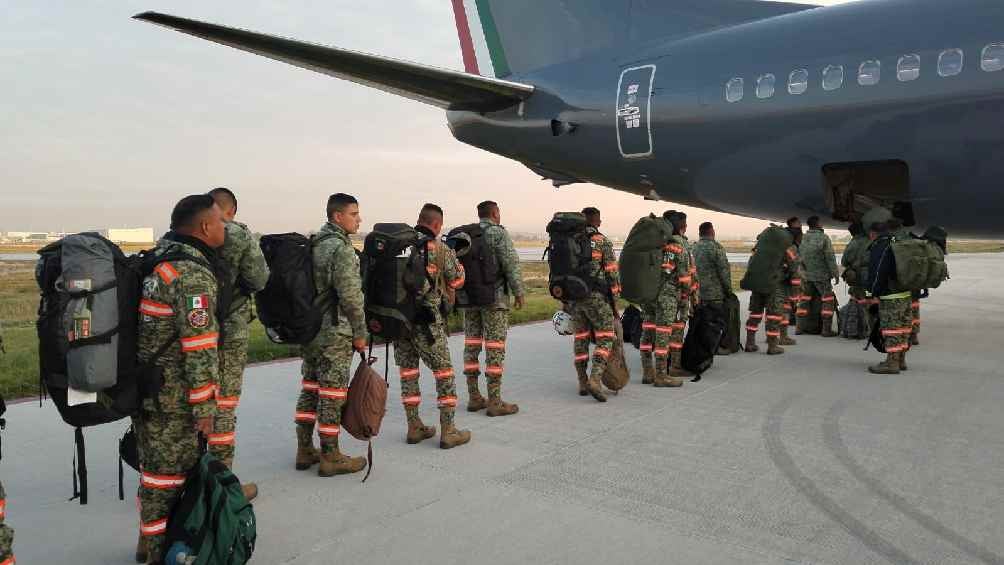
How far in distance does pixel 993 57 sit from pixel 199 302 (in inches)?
341

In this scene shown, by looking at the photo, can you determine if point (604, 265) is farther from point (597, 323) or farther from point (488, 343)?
point (488, 343)

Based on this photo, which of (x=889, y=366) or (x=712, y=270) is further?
(x=712, y=270)

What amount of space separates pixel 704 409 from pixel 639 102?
5747 mm

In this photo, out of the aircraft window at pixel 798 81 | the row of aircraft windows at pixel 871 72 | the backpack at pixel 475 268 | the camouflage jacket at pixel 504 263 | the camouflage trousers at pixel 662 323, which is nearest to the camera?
the backpack at pixel 475 268

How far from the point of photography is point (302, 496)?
4.29m

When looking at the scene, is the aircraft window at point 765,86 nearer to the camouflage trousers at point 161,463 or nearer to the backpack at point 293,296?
the backpack at point 293,296

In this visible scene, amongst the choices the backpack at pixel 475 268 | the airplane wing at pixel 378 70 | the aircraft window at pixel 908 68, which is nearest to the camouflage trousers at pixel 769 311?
the aircraft window at pixel 908 68

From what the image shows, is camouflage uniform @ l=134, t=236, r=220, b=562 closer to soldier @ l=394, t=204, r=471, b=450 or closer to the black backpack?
the black backpack

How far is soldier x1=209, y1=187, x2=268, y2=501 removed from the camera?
13.5ft

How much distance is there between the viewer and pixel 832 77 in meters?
8.27

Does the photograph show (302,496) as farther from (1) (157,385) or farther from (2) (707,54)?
(2) (707,54)

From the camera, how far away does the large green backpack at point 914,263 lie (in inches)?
302

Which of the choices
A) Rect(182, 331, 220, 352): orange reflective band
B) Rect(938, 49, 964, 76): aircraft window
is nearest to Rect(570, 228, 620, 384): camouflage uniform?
Rect(182, 331, 220, 352): orange reflective band

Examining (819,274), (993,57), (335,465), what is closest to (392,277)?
(335,465)
